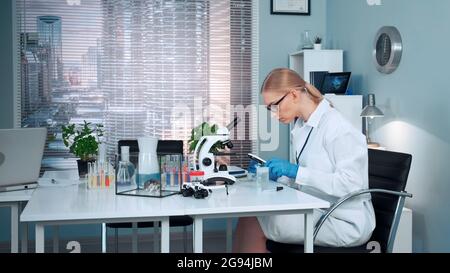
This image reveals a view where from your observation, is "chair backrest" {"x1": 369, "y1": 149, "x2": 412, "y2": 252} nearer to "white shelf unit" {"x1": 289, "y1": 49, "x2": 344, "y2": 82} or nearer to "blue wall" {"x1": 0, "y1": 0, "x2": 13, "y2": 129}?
"white shelf unit" {"x1": 289, "y1": 49, "x2": 344, "y2": 82}

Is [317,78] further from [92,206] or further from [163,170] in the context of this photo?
[92,206]

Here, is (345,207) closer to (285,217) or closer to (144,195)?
(285,217)

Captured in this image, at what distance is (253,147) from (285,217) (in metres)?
2.32

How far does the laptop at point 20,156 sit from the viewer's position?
1.89 m

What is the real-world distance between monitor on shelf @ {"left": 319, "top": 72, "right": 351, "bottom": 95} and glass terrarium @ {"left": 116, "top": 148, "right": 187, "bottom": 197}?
78.6 inches

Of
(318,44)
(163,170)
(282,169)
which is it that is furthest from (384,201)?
(318,44)

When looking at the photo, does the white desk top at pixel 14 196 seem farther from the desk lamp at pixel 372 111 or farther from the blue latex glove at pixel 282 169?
the desk lamp at pixel 372 111

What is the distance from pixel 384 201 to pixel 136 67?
8.23 feet

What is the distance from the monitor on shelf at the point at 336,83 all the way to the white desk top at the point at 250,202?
1818 millimetres

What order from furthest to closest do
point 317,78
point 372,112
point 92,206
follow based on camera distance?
point 317,78 → point 372,112 → point 92,206

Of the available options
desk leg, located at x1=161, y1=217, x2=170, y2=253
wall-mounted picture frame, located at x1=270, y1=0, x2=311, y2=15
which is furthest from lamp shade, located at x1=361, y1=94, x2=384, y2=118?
desk leg, located at x1=161, y1=217, x2=170, y2=253

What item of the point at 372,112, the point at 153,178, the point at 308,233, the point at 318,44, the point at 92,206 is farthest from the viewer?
the point at 318,44

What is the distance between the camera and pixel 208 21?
13.3 feet

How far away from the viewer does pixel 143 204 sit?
1664mm
